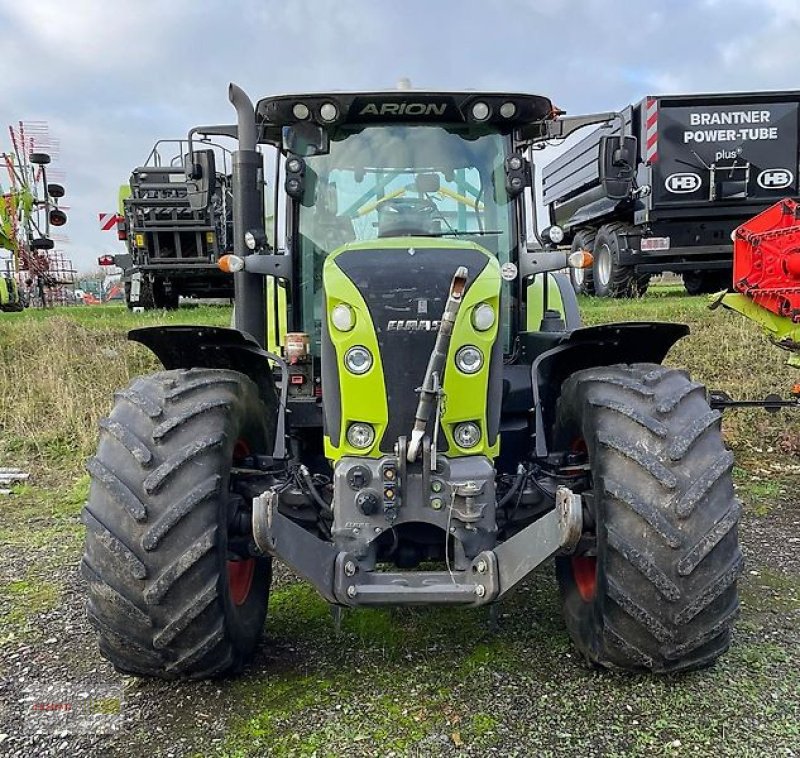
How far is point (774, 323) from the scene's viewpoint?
6078 millimetres

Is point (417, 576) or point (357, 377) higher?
point (357, 377)

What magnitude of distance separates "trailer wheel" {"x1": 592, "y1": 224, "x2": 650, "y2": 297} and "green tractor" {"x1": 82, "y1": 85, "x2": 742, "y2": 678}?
8.56 metres

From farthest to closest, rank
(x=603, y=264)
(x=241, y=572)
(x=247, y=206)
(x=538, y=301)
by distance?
(x=603, y=264) → (x=538, y=301) → (x=247, y=206) → (x=241, y=572)

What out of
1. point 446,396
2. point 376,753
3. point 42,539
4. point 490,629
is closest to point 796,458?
point 490,629

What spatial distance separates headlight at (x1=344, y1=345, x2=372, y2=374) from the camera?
116 inches

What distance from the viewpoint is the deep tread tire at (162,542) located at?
8.84ft

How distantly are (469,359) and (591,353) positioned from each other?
0.88 m

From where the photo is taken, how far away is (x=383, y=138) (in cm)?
390

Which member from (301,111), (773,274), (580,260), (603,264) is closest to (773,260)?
(773,274)

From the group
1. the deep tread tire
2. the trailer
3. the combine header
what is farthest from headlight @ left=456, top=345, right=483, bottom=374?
the trailer

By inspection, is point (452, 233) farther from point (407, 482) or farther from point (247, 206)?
point (407, 482)

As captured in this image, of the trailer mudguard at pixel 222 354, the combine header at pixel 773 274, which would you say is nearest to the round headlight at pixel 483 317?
the trailer mudguard at pixel 222 354

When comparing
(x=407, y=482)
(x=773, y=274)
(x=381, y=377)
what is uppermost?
(x=773, y=274)

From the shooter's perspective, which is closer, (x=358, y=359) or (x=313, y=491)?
(x=358, y=359)
